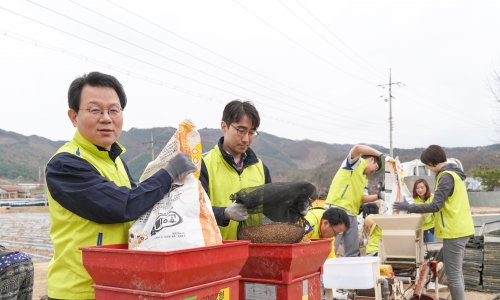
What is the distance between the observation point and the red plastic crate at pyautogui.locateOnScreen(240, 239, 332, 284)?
78.7 inches

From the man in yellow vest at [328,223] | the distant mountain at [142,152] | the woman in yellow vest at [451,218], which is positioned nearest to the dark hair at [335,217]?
the man in yellow vest at [328,223]

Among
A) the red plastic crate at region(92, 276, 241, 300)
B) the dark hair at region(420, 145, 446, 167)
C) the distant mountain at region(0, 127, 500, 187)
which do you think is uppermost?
the distant mountain at region(0, 127, 500, 187)

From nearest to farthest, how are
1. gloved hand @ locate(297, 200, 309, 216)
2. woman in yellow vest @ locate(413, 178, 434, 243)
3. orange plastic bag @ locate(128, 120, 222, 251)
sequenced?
orange plastic bag @ locate(128, 120, 222, 251), gloved hand @ locate(297, 200, 309, 216), woman in yellow vest @ locate(413, 178, 434, 243)

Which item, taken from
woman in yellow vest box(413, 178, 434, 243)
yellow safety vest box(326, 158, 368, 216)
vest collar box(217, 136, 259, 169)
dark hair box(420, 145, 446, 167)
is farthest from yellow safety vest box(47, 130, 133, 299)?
woman in yellow vest box(413, 178, 434, 243)

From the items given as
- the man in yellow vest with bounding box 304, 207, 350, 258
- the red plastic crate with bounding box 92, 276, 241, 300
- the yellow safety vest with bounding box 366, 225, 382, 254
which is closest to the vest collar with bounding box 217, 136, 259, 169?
the red plastic crate with bounding box 92, 276, 241, 300

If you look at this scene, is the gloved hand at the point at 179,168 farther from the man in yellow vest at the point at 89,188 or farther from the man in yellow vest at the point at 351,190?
the man in yellow vest at the point at 351,190

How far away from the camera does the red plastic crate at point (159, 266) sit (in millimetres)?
1455

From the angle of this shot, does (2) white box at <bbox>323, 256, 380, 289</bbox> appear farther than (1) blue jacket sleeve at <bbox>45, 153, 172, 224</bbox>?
Yes

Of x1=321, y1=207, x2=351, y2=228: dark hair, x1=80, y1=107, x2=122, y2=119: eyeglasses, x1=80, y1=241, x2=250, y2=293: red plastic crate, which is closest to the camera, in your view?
x1=80, y1=241, x2=250, y2=293: red plastic crate

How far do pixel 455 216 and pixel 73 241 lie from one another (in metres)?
4.51

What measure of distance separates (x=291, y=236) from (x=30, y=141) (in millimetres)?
131590

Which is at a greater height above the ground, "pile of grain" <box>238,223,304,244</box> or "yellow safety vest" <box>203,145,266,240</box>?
"yellow safety vest" <box>203,145,266,240</box>

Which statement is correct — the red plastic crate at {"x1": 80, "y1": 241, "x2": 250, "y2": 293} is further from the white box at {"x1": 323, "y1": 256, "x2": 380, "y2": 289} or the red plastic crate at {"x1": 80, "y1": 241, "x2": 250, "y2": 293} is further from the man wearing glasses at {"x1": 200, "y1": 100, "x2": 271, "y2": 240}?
the white box at {"x1": 323, "y1": 256, "x2": 380, "y2": 289}

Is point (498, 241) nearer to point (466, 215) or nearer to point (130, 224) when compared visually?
point (466, 215)
